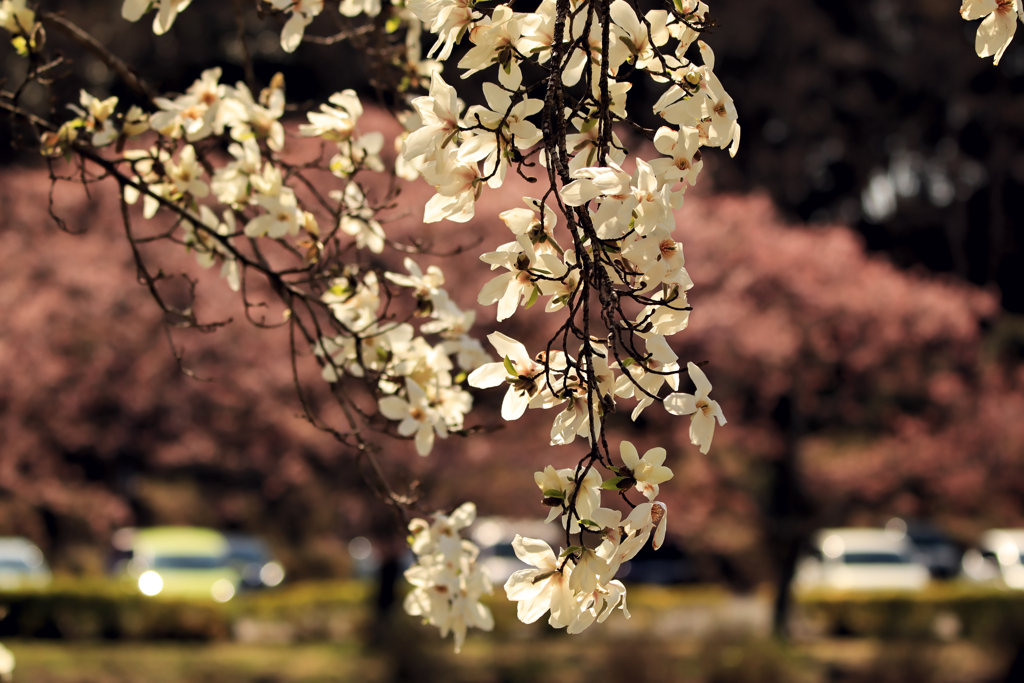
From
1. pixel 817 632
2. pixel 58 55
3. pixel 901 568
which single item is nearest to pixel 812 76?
pixel 901 568

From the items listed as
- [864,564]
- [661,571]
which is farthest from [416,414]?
[661,571]

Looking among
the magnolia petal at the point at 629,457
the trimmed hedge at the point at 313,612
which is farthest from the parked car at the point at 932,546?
the magnolia petal at the point at 629,457

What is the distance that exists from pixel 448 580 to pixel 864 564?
42.7 feet

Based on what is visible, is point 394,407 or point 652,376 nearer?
point 652,376

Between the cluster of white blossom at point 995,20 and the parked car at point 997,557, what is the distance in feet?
48.2

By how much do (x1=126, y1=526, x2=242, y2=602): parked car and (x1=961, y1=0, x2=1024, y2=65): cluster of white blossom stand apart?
11.1 m

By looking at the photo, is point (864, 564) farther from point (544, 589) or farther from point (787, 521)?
point (544, 589)

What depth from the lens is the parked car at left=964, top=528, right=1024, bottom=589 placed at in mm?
14797

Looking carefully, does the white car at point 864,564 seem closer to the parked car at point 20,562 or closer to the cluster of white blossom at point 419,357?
the parked car at point 20,562

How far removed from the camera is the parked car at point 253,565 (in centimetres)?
1318

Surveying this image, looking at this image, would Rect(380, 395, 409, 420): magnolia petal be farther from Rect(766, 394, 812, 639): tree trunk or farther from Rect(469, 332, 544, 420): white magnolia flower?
Rect(766, 394, 812, 639): tree trunk

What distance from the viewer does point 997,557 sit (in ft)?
50.1

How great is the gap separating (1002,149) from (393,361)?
1642 cm

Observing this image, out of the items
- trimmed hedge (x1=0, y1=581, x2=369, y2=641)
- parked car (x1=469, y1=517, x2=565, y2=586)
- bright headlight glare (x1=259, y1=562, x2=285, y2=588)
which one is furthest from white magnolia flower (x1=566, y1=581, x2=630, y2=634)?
bright headlight glare (x1=259, y1=562, x2=285, y2=588)
